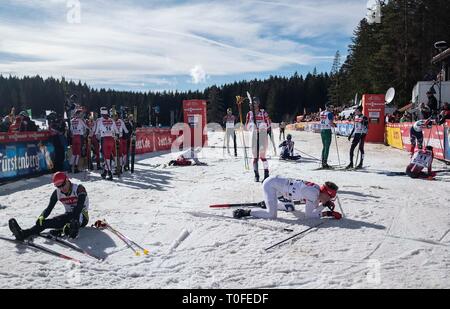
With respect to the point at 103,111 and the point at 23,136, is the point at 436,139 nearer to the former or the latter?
the point at 103,111

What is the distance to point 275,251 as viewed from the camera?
550 cm

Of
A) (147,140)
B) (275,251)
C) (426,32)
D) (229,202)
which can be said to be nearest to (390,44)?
(426,32)

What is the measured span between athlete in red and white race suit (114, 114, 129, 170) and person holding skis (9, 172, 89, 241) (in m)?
6.64

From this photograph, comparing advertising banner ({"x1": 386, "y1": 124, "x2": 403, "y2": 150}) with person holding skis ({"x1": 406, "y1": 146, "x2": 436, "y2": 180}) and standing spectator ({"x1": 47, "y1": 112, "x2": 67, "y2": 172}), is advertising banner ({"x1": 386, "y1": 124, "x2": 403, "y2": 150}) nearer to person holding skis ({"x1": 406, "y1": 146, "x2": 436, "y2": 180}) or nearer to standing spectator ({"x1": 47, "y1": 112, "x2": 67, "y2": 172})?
person holding skis ({"x1": 406, "y1": 146, "x2": 436, "y2": 180})

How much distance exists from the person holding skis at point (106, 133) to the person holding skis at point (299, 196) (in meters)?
6.07

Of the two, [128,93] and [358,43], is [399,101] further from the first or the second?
[128,93]

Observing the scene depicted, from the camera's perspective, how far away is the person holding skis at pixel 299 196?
671 cm

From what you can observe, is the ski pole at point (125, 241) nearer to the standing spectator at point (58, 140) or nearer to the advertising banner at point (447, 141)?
the standing spectator at point (58, 140)

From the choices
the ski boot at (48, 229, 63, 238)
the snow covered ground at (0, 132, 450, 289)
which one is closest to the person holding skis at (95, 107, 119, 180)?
the snow covered ground at (0, 132, 450, 289)

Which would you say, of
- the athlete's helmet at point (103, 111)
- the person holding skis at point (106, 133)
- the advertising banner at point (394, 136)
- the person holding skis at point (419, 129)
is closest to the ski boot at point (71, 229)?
the person holding skis at point (106, 133)

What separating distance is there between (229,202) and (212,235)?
2.26 meters

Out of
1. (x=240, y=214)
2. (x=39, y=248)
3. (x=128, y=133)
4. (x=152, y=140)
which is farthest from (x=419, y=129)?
(x=152, y=140)

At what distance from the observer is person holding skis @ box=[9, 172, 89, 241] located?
6077mm

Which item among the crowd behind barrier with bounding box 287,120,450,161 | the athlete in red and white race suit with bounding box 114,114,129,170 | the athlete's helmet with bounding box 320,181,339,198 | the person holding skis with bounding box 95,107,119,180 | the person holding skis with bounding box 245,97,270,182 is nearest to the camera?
the athlete's helmet with bounding box 320,181,339,198
